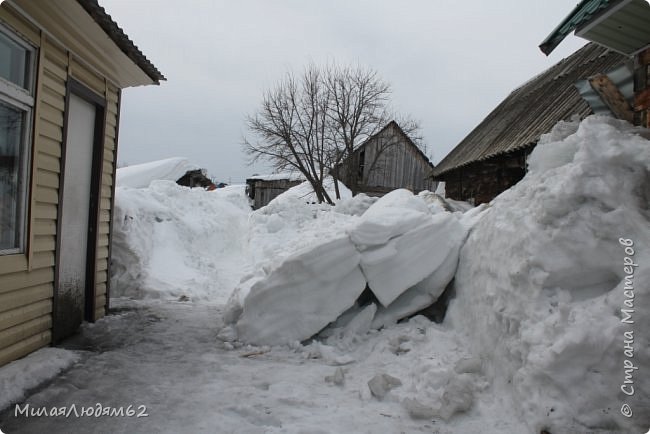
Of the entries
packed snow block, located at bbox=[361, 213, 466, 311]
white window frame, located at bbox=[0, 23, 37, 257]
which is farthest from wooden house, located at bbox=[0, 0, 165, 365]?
packed snow block, located at bbox=[361, 213, 466, 311]

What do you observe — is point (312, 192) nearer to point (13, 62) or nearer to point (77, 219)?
point (77, 219)

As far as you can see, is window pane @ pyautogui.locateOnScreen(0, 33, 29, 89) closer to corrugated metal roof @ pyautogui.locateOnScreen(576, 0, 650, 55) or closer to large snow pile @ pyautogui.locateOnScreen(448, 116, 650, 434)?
large snow pile @ pyautogui.locateOnScreen(448, 116, 650, 434)

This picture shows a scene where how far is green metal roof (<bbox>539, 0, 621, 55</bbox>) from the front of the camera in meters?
3.11

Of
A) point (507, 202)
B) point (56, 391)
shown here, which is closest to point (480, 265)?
point (507, 202)

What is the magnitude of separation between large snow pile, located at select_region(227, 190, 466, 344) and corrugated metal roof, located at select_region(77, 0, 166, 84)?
3.11 m

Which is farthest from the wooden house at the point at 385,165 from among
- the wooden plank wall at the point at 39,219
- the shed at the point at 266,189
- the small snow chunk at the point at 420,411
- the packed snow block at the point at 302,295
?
the small snow chunk at the point at 420,411

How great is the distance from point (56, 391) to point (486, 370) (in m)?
3.47

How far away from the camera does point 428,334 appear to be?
175 inches

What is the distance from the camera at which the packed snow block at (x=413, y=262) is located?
16.0 feet

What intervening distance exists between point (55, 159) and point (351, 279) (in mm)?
3456

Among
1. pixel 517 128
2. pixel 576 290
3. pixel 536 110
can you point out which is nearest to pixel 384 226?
pixel 576 290

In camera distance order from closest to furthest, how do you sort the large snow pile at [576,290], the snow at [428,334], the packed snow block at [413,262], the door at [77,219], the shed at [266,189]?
the large snow pile at [576,290] < the snow at [428,334] < the door at [77,219] < the packed snow block at [413,262] < the shed at [266,189]

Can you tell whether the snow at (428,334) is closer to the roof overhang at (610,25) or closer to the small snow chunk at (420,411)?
the small snow chunk at (420,411)

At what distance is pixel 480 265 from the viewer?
425 cm
